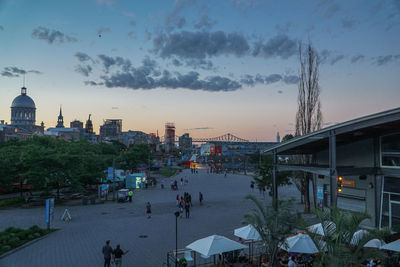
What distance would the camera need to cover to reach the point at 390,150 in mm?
18516

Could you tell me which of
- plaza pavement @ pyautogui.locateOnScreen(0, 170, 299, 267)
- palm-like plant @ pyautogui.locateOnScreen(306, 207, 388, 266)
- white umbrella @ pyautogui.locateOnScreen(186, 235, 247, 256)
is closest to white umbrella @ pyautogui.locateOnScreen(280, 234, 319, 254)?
white umbrella @ pyautogui.locateOnScreen(186, 235, 247, 256)

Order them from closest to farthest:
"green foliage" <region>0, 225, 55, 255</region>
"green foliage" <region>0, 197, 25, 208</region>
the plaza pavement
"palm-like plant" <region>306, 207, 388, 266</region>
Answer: "palm-like plant" <region>306, 207, 388, 266</region> → the plaza pavement → "green foliage" <region>0, 225, 55, 255</region> → "green foliage" <region>0, 197, 25, 208</region>

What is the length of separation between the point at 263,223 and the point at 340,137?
10162 mm

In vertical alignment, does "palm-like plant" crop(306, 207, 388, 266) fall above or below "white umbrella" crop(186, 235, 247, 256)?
above

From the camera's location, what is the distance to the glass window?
18.2 m

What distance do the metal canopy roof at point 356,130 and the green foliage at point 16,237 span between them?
1672 cm

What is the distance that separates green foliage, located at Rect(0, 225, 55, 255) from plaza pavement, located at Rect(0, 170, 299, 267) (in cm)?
62

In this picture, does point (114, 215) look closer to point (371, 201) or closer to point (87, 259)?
Result: point (87, 259)

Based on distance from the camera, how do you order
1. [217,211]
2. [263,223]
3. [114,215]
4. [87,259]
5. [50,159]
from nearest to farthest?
[263,223], [87,259], [114,215], [217,211], [50,159]

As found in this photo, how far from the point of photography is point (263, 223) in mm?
12258

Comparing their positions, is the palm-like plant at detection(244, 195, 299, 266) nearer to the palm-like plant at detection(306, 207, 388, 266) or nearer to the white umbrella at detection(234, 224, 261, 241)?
the white umbrella at detection(234, 224, 261, 241)

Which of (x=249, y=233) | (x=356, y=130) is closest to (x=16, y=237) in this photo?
(x=249, y=233)

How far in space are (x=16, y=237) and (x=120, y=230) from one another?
20.8ft

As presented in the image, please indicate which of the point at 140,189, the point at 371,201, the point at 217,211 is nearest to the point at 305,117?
the point at 371,201
